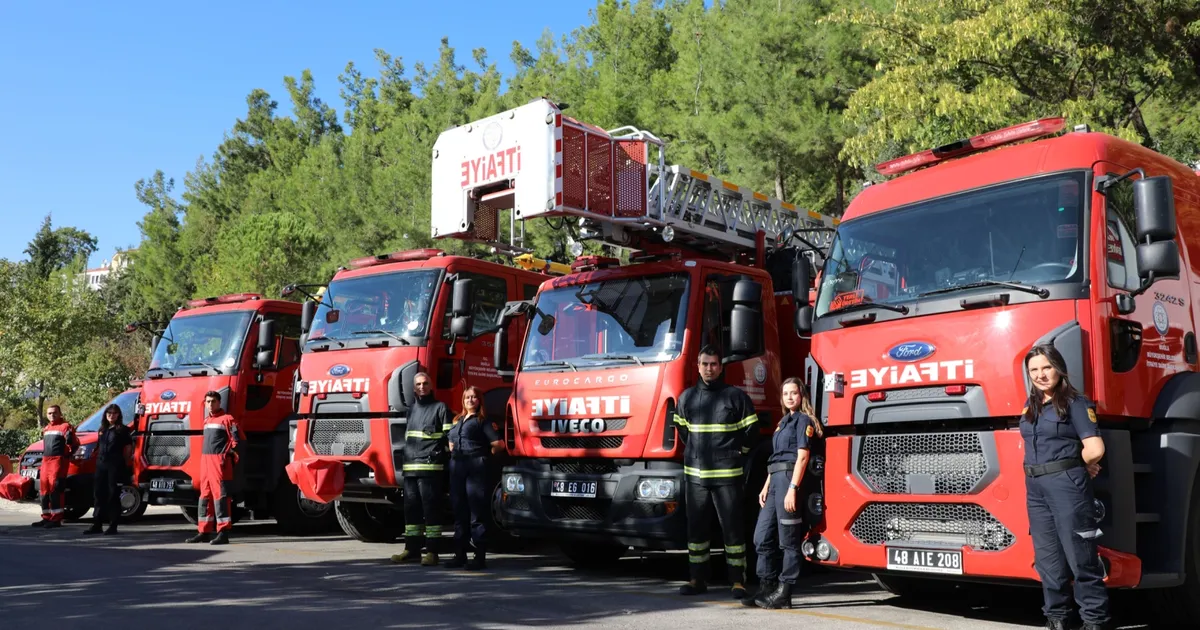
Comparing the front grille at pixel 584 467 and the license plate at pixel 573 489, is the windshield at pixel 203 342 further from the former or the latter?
the license plate at pixel 573 489

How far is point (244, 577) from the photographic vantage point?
860cm

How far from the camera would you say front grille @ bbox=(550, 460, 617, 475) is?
830 cm

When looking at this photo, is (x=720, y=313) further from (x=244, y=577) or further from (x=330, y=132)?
(x=330, y=132)

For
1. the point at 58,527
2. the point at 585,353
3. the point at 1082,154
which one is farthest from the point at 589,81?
the point at 1082,154

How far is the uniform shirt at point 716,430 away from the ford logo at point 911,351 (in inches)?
55.3

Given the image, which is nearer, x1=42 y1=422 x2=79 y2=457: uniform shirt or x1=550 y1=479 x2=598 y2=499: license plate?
x1=550 y1=479 x2=598 y2=499: license plate

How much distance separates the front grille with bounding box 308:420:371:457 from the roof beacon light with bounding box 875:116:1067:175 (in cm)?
565

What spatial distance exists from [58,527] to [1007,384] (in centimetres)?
1288

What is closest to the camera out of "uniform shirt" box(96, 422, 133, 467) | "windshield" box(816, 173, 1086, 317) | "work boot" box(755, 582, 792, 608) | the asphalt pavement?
"windshield" box(816, 173, 1086, 317)

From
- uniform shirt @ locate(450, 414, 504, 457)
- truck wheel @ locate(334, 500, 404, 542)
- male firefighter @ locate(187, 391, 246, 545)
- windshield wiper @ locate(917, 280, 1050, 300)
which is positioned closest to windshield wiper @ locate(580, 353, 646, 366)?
uniform shirt @ locate(450, 414, 504, 457)

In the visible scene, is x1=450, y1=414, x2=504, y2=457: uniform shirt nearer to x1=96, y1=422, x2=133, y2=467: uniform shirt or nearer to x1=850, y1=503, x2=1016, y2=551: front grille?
x1=850, y1=503, x2=1016, y2=551: front grille

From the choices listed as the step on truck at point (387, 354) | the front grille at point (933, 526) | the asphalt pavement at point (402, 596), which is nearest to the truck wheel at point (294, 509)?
the asphalt pavement at point (402, 596)

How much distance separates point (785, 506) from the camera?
705cm

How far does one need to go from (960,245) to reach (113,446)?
10.4m
